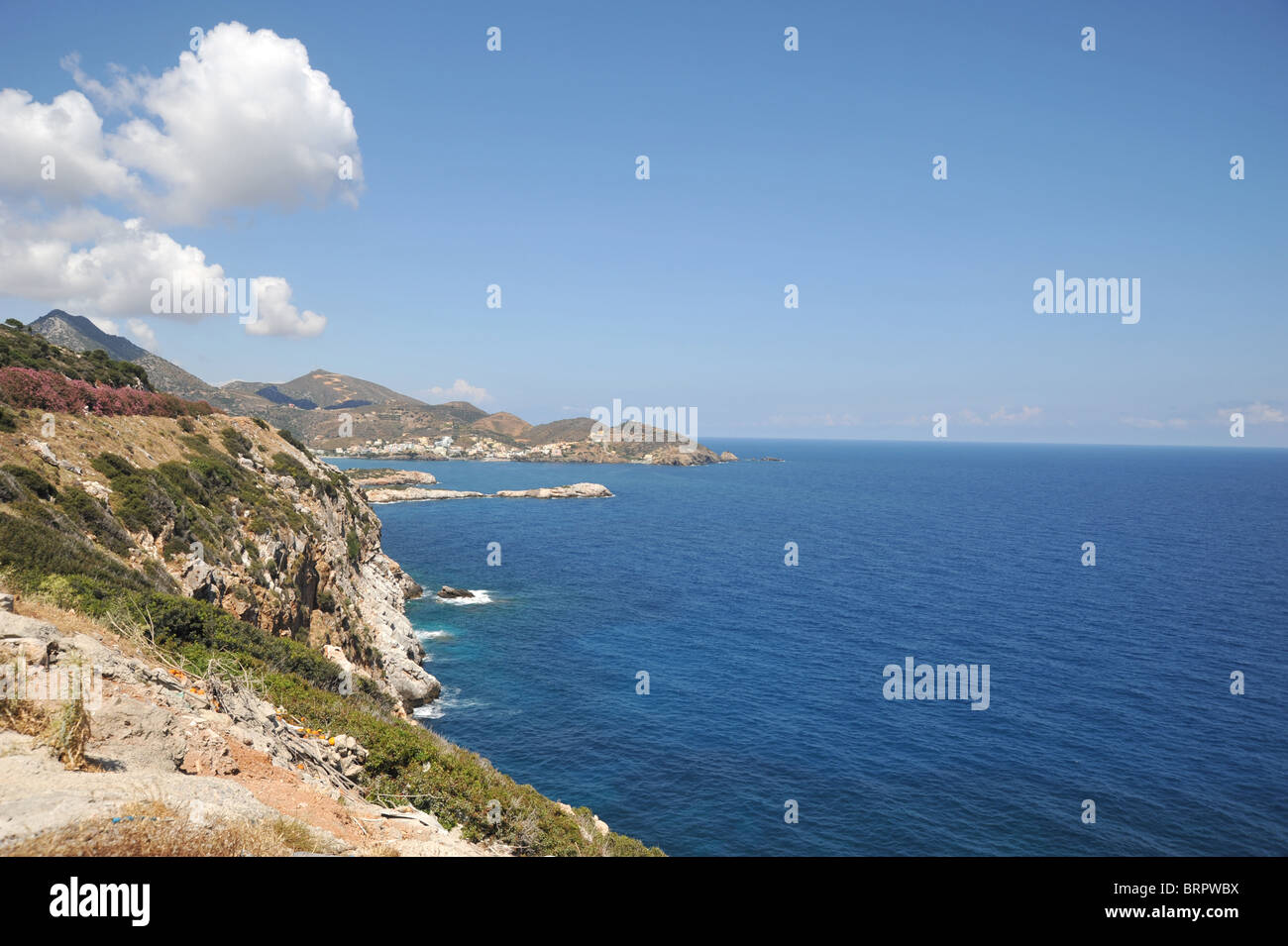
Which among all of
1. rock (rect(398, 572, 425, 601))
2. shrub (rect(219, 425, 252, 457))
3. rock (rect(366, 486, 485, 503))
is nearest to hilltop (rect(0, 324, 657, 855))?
shrub (rect(219, 425, 252, 457))

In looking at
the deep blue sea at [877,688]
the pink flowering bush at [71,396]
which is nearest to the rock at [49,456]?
the pink flowering bush at [71,396]

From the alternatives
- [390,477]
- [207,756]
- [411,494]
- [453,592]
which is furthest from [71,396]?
[390,477]

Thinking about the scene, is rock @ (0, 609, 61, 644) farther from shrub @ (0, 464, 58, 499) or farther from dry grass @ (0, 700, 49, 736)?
shrub @ (0, 464, 58, 499)

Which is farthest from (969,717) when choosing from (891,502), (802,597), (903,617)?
(891,502)

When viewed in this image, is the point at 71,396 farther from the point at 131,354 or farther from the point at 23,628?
the point at 131,354

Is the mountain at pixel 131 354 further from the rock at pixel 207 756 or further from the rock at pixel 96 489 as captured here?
the rock at pixel 207 756

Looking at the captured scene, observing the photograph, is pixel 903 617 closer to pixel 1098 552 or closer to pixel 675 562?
pixel 675 562

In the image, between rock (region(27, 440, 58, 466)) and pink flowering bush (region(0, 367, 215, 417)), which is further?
pink flowering bush (region(0, 367, 215, 417))

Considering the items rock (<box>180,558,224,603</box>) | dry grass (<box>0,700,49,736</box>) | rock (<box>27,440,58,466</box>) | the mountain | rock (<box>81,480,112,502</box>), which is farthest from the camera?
the mountain
